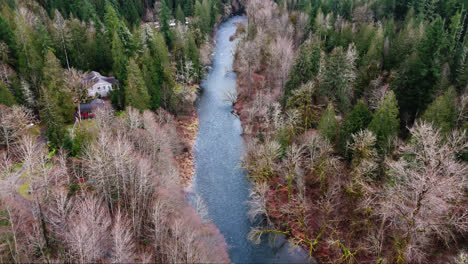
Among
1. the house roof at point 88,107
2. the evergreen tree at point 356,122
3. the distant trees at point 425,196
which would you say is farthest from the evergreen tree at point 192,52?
the distant trees at point 425,196

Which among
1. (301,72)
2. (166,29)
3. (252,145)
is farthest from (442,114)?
(166,29)

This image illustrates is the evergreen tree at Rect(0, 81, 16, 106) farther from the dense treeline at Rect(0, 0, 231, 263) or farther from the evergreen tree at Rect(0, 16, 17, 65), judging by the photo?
the evergreen tree at Rect(0, 16, 17, 65)

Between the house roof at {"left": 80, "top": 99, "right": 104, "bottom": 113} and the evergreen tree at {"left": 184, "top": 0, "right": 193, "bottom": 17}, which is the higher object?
the evergreen tree at {"left": 184, "top": 0, "right": 193, "bottom": 17}

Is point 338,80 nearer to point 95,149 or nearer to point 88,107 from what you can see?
point 95,149

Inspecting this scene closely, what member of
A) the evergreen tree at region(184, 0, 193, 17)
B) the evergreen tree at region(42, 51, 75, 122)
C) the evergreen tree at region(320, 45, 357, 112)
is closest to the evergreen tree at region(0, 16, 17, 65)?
the evergreen tree at region(42, 51, 75, 122)

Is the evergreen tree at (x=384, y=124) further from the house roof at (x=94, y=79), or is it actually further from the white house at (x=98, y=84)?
the house roof at (x=94, y=79)

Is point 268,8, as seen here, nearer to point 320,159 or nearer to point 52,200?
point 320,159

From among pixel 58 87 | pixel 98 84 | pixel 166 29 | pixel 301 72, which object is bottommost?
pixel 98 84
